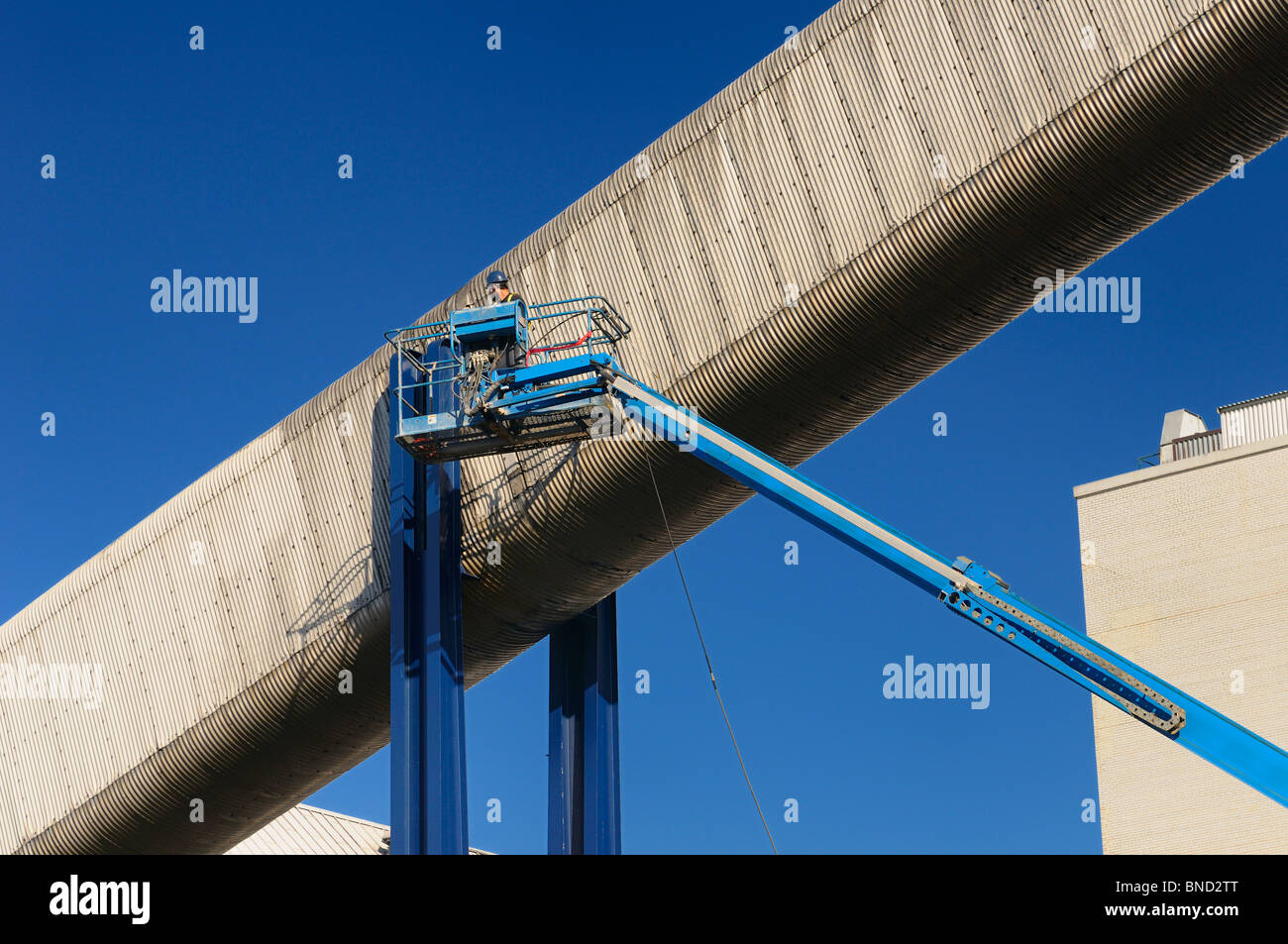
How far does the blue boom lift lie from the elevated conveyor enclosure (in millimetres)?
726

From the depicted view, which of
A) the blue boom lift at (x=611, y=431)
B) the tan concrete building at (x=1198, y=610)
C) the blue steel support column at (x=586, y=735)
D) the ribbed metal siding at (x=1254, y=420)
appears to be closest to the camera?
the blue boom lift at (x=611, y=431)

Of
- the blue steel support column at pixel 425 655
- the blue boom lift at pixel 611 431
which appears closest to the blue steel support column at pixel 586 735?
the blue steel support column at pixel 425 655

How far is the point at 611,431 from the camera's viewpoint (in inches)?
830

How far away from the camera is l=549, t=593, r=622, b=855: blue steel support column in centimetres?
2408

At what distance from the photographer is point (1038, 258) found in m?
20.1

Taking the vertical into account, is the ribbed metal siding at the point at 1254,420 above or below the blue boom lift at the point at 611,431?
above

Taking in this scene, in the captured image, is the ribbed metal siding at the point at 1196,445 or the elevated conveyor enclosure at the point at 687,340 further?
the ribbed metal siding at the point at 1196,445

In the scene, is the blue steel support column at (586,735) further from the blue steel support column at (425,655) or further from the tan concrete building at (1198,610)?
the tan concrete building at (1198,610)

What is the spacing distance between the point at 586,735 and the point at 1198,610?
2333 centimetres

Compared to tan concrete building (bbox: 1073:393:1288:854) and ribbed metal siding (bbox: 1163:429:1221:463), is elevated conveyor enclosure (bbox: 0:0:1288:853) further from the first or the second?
ribbed metal siding (bbox: 1163:429:1221:463)

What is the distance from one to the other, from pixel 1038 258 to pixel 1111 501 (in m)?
26.1

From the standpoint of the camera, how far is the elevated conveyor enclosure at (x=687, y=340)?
19.3 m

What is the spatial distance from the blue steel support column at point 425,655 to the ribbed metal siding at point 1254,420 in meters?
27.2

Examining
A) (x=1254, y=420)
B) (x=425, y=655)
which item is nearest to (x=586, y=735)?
(x=425, y=655)
